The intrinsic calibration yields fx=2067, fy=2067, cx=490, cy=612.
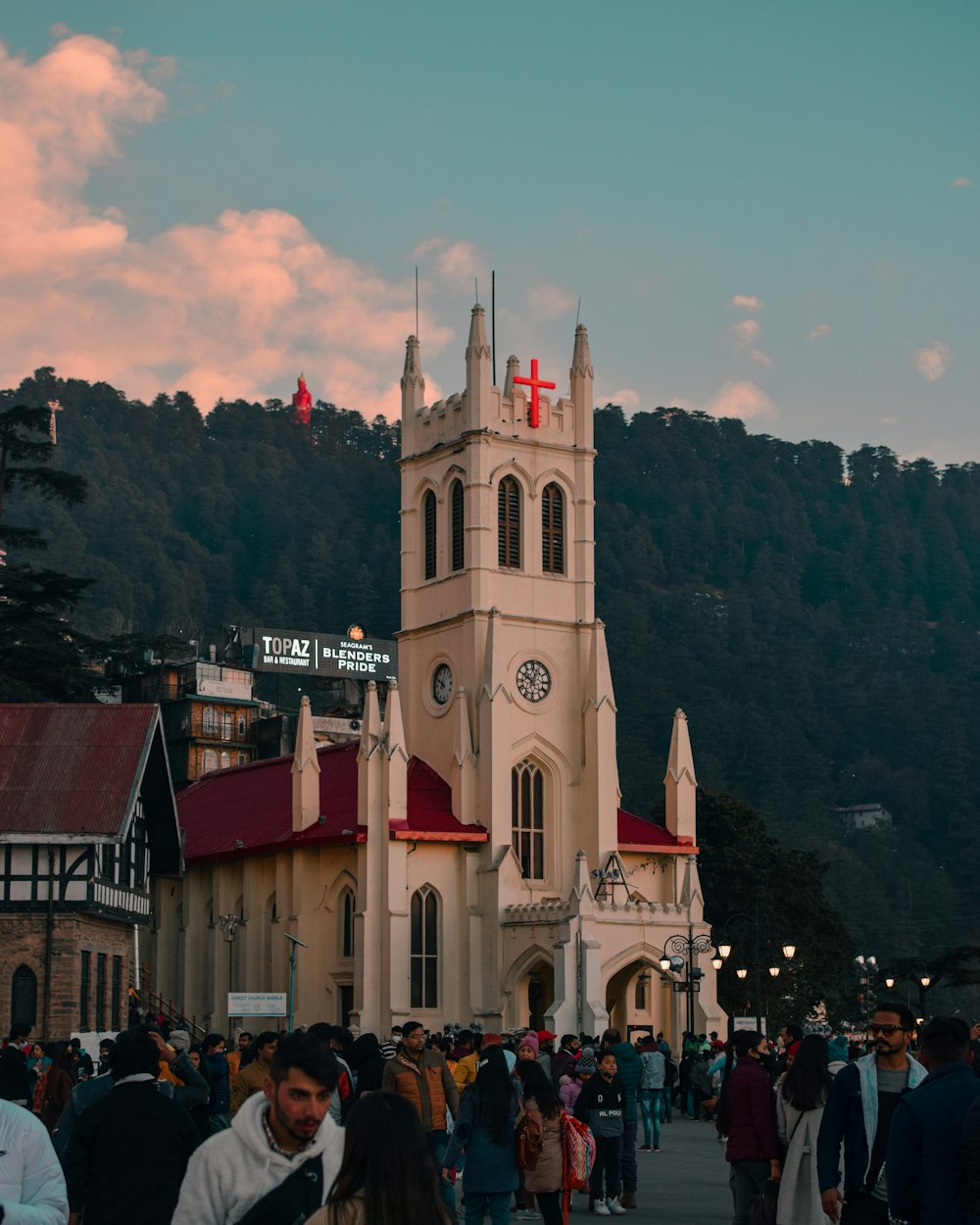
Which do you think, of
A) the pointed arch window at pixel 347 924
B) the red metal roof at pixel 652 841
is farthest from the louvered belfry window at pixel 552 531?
the pointed arch window at pixel 347 924

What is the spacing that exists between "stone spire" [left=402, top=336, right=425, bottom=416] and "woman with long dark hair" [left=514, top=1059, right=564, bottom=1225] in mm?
53240

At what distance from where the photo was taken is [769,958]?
3113 inches

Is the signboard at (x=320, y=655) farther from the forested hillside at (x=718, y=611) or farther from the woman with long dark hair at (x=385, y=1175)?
the woman with long dark hair at (x=385, y=1175)

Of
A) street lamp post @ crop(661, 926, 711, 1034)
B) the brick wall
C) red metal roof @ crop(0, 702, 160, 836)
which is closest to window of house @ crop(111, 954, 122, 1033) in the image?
the brick wall

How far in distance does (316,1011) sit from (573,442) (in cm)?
1991

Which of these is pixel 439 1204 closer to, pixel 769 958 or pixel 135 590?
pixel 769 958

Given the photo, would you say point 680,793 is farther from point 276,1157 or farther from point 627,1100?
point 276,1157

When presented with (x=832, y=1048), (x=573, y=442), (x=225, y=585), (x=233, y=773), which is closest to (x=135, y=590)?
(x=225, y=585)

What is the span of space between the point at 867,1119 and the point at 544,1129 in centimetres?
610

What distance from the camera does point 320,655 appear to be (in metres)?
108

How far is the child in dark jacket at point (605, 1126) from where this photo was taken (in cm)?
2181

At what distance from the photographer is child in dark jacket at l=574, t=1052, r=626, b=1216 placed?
71.6ft

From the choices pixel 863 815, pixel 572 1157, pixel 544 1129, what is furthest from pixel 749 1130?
pixel 863 815

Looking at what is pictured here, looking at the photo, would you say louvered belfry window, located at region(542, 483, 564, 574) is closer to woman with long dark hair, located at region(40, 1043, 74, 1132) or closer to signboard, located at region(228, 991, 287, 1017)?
signboard, located at region(228, 991, 287, 1017)
